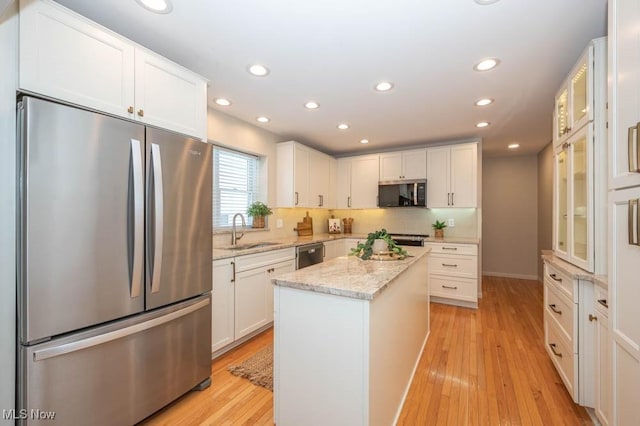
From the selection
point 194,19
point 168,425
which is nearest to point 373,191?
point 194,19

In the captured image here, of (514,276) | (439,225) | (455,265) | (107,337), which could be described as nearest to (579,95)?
(455,265)

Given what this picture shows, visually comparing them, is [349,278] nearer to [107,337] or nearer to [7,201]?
[107,337]

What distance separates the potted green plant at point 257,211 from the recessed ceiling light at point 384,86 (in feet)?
6.55

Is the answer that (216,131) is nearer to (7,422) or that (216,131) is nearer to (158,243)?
(158,243)

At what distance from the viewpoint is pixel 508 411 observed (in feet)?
5.94

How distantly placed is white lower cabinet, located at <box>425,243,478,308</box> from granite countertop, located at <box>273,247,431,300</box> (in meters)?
2.24

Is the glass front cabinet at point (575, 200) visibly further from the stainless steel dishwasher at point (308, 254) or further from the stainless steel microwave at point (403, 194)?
the stainless steel dishwasher at point (308, 254)

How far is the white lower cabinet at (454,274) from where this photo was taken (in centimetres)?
379

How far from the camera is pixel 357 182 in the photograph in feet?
16.3

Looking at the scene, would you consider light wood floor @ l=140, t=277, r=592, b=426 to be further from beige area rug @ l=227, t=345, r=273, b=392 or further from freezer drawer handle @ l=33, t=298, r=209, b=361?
freezer drawer handle @ l=33, t=298, r=209, b=361

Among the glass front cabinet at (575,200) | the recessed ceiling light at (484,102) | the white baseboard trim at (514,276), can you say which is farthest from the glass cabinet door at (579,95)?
the white baseboard trim at (514,276)

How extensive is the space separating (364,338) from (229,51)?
82.5 inches

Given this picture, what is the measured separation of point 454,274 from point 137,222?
3852mm

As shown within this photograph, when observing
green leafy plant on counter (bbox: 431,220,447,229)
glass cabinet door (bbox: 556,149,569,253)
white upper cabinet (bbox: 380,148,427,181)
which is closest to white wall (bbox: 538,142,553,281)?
green leafy plant on counter (bbox: 431,220,447,229)
